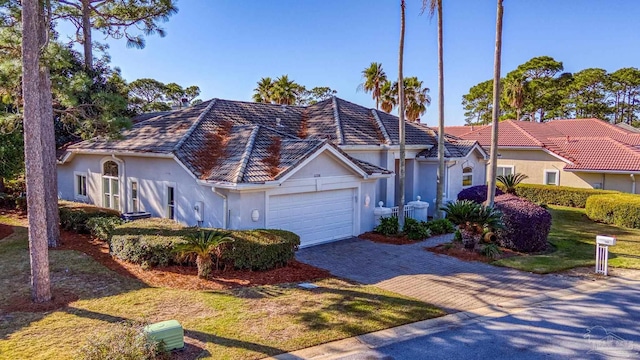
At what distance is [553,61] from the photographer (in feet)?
189

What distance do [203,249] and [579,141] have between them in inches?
1176

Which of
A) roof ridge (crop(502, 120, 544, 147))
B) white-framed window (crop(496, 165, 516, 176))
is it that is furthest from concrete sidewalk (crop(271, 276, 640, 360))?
white-framed window (crop(496, 165, 516, 176))

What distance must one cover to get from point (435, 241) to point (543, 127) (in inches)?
1026

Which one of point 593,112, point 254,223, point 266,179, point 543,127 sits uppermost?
point 593,112

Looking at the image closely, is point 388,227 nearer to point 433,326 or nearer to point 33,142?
point 433,326

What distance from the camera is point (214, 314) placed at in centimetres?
890

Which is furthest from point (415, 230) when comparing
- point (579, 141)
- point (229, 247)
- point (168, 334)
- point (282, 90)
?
point (282, 90)

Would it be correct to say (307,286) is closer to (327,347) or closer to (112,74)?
(327,347)

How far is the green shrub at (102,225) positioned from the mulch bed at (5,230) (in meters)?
3.40

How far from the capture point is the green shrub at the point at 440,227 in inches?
714

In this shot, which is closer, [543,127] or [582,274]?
[582,274]

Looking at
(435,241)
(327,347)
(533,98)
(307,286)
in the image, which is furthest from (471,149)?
(533,98)

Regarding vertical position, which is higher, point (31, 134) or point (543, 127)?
point (543, 127)

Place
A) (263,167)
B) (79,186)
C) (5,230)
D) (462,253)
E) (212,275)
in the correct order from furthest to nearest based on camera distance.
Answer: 1. (79,186)
2. (5,230)
3. (462,253)
4. (263,167)
5. (212,275)
